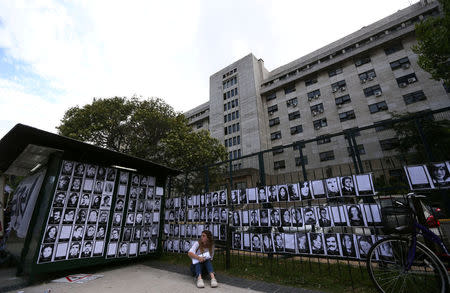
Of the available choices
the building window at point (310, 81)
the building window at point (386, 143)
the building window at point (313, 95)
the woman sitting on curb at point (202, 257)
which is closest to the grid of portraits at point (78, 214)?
the woman sitting on curb at point (202, 257)

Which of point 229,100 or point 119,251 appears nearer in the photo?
point 119,251

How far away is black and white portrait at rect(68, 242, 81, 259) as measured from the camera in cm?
503

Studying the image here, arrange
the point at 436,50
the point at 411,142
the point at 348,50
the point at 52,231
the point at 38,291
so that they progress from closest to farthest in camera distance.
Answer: the point at 38,291 < the point at 52,231 < the point at 436,50 < the point at 411,142 < the point at 348,50

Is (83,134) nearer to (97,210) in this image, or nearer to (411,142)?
(97,210)

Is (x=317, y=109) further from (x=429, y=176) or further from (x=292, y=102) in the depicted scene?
(x=429, y=176)

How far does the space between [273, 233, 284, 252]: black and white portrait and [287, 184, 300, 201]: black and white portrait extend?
92 cm

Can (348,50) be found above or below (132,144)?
above

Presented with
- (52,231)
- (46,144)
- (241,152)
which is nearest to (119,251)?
(52,231)

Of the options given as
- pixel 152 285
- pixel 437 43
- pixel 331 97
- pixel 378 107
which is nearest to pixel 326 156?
pixel 378 107

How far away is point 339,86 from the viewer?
31594 millimetres

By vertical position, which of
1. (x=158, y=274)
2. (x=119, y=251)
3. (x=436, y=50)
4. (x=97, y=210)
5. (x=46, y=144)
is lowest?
(x=158, y=274)

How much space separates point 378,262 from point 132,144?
19129 mm

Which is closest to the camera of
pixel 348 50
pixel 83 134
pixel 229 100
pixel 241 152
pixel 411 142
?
pixel 83 134

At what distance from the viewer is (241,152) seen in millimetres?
36938
